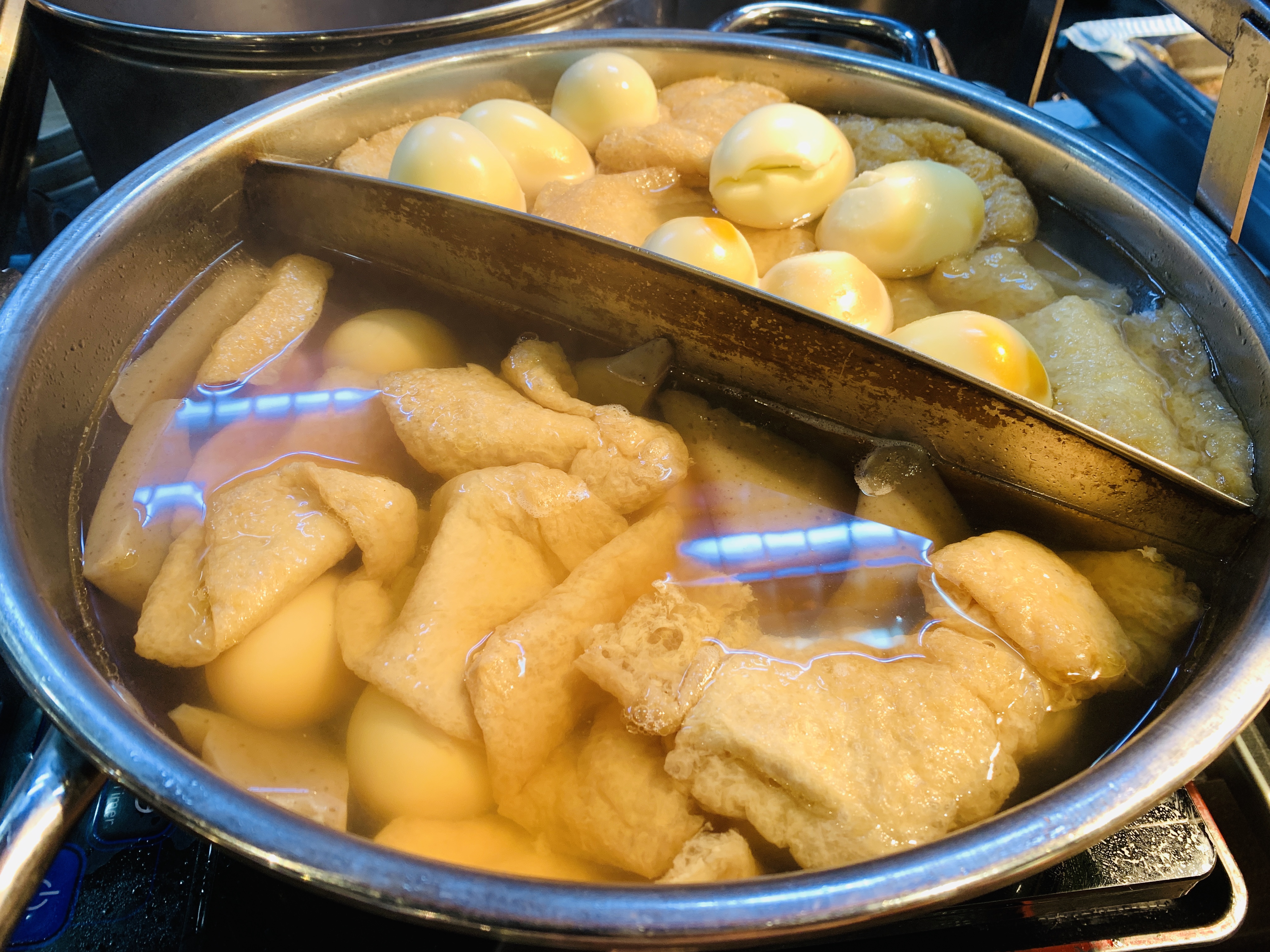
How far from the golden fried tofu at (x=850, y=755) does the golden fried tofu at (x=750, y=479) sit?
0.35m

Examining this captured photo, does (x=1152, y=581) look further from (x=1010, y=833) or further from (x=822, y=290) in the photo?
(x=822, y=290)

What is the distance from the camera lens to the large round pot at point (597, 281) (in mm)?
797

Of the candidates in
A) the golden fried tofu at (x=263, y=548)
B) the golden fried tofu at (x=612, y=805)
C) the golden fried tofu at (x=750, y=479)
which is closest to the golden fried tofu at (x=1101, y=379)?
the golden fried tofu at (x=750, y=479)

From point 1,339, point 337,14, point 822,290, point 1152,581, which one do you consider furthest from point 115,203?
point 337,14

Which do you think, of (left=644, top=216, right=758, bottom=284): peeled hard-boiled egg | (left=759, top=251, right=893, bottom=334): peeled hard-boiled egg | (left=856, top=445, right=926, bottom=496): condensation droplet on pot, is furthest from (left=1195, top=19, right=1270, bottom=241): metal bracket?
(left=644, top=216, right=758, bottom=284): peeled hard-boiled egg

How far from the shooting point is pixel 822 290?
1.61 meters

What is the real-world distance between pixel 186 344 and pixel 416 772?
3.56ft

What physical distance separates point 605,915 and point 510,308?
132cm

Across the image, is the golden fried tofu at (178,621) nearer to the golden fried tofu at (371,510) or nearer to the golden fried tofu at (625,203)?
the golden fried tofu at (371,510)

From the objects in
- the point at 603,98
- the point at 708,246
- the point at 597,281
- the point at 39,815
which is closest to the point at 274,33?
the point at 603,98

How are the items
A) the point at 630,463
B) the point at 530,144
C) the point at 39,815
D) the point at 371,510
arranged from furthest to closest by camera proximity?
the point at 530,144 < the point at 630,463 < the point at 371,510 < the point at 39,815

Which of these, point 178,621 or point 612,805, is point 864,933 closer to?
point 612,805

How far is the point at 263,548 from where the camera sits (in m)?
1.30

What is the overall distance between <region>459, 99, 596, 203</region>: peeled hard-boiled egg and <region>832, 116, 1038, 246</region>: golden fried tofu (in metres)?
0.72
